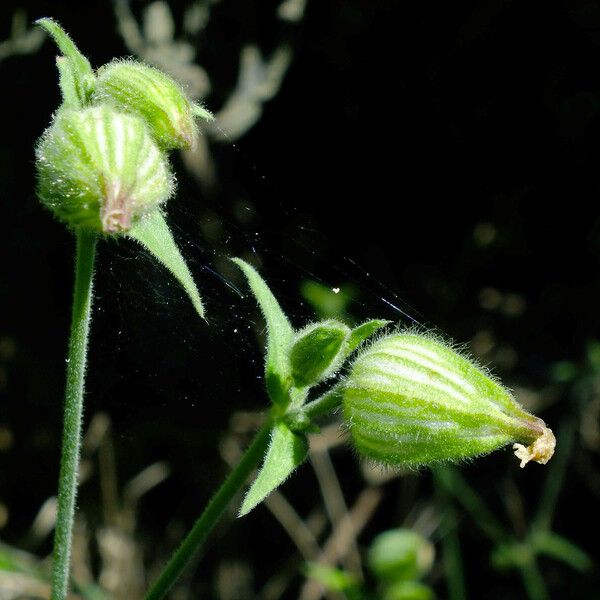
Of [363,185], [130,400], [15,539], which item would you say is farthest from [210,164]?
[15,539]

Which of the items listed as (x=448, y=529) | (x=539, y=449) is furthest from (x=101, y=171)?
(x=448, y=529)

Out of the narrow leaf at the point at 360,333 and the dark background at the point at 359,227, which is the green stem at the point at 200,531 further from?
the dark background at the point at 359,227

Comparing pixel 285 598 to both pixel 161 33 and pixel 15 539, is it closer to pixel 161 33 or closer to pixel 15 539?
pixel 15 539

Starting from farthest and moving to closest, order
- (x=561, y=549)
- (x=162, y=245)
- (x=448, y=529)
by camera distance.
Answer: (x=561, y=549) < (x=448, y=529) < (x=162, y=245)

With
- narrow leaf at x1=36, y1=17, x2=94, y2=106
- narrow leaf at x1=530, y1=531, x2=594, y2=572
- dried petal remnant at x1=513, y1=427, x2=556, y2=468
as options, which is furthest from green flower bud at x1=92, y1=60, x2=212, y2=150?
narrow leaf at x1=530, y1=531, x2=594, y2=572

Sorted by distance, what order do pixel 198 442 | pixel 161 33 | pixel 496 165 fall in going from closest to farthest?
pixel 161 33, pixel 496 165, pixel 198 442

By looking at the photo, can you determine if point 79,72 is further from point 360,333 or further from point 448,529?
point 448,529
